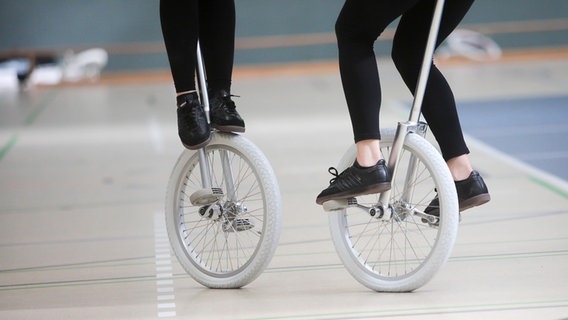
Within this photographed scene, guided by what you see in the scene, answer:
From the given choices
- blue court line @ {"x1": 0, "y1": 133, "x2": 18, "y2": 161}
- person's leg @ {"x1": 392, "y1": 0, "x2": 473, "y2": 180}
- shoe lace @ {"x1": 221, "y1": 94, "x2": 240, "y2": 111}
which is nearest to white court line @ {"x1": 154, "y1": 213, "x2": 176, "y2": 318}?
shoe lace @ {"x1": 221, "y1": 94, "x2": 240, "y2": 111}

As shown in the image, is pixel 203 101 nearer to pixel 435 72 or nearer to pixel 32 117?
pixel 435 72

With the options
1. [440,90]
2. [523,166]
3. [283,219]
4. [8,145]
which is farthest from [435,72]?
[8,145]

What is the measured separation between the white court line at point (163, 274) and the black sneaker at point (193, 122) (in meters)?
0.44

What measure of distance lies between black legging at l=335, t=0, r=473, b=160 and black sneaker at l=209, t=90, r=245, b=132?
38cm

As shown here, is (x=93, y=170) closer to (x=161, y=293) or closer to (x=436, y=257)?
(x=161, y=293)

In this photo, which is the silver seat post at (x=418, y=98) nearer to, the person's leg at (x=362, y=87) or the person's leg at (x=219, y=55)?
the person's leg at (x=362, y=87)


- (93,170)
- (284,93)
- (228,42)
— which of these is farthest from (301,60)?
(228,42)

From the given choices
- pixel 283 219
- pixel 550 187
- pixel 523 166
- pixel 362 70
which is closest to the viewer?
pixel 362 70

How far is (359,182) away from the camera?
8.87 ft

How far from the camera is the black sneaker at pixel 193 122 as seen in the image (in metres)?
2.87

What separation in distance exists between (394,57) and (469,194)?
16.9 inches

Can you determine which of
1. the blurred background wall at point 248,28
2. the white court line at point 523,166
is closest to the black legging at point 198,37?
the white court line at point 523,166

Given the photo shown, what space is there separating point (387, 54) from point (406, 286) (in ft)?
41.0

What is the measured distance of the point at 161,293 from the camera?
116 inches
